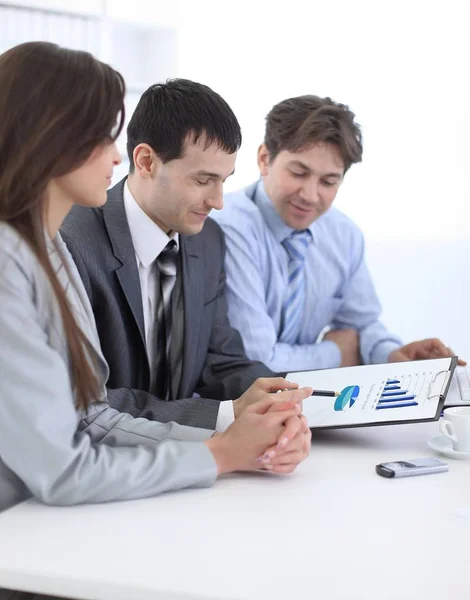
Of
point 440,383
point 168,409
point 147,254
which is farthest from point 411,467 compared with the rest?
point 147,254

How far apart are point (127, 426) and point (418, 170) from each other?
3.45 metres

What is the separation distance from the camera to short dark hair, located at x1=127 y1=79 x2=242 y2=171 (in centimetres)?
181

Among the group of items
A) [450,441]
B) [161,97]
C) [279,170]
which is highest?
[161,97]

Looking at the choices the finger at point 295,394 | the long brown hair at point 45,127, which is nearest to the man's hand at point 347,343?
the finger at point 295,394

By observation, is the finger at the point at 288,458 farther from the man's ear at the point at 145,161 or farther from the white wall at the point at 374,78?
the white wall at the point at 374,78

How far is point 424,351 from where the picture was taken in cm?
218

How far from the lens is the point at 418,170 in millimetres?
4496

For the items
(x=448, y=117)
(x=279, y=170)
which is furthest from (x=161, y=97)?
(x=448, y=117)

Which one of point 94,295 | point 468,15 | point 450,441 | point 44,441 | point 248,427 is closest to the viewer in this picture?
point 44,441

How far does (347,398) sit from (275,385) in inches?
5.7

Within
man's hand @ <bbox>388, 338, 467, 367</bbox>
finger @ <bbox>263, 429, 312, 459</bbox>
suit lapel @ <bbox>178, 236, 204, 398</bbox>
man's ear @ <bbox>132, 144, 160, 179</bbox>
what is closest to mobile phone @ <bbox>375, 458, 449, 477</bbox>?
finger @ <bbox>263, 429, 312, 459</bbox>

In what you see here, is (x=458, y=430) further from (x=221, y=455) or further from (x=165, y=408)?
(x=165, y=408)

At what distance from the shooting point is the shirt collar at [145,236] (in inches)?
73.2

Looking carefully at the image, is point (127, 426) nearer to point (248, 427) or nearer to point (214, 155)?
point (248, 427)
